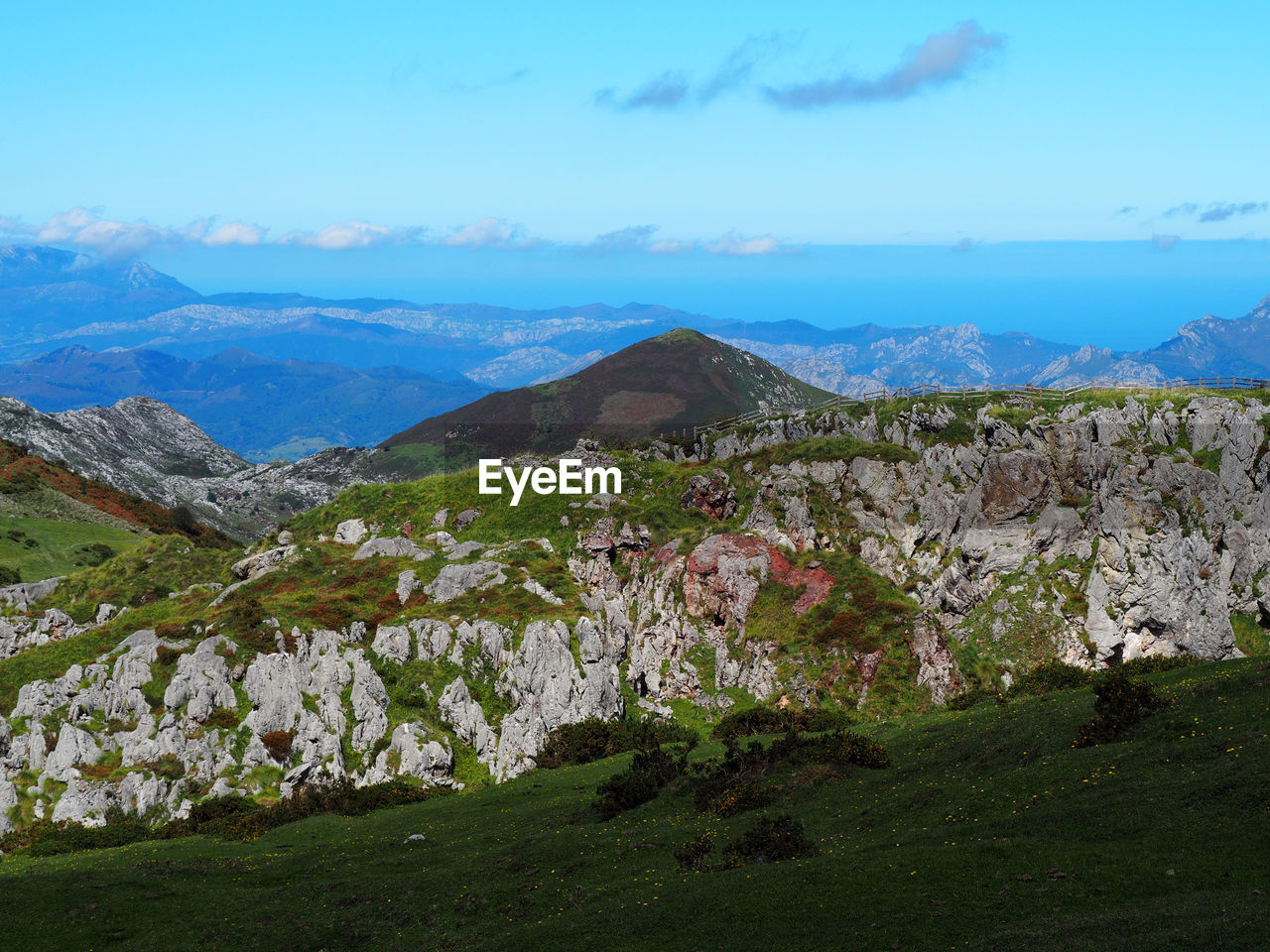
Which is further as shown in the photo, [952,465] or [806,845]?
[952,465]

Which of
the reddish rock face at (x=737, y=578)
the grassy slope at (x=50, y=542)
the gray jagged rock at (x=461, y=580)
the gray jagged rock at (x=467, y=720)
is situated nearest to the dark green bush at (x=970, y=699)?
the reddish rock face at (x=737, y=578)

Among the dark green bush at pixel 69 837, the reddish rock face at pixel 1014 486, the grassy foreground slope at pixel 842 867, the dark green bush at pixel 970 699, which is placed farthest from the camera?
the reddish rock face at pixel 1014 486

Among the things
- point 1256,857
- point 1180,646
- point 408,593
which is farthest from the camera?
point 408,593

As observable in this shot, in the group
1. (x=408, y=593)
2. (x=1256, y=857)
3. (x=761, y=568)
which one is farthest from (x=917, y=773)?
(x=408, y=593)

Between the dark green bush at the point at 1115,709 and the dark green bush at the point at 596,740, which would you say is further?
the dark green bush at the point at 596,740

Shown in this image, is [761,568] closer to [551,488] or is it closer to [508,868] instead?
[551,488]

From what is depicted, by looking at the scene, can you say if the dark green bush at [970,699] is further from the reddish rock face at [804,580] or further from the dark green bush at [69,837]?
the dark green bush at [69,837]
